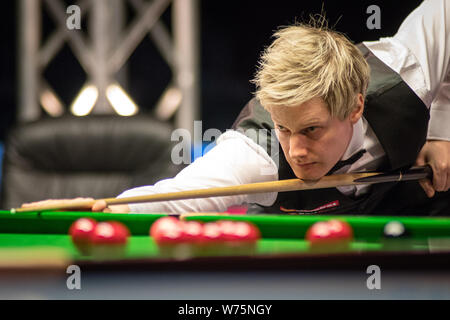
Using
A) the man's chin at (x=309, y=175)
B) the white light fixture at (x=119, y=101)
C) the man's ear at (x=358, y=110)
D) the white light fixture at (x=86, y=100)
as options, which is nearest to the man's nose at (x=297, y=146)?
the man's chin at (x=309, y=175)

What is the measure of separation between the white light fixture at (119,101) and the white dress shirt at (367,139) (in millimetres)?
2002

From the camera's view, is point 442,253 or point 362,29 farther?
point 362,29

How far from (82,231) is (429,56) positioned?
1473 mm

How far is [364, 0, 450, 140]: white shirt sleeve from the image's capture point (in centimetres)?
219

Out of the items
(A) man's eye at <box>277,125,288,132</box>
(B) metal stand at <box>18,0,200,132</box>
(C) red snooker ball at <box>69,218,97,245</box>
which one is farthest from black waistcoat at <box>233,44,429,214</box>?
(B) metal stand at <box>18,0,200,132</box>

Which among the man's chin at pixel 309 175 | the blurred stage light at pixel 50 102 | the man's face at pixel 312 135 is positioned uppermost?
the blurred stage light at pixel 50 102

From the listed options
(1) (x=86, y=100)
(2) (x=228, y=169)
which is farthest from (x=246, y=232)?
(1) (x=86, y=100)

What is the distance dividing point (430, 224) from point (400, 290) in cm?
53

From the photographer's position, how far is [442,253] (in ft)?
4.33

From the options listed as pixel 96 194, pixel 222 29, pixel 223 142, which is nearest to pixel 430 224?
pixel 223 142

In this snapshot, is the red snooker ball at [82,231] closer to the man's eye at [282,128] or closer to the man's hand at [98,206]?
the man's hand at [98,206]

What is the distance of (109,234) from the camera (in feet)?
5.97

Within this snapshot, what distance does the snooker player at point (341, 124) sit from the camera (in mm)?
1788

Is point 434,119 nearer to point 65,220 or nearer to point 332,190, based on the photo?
point 332,190
